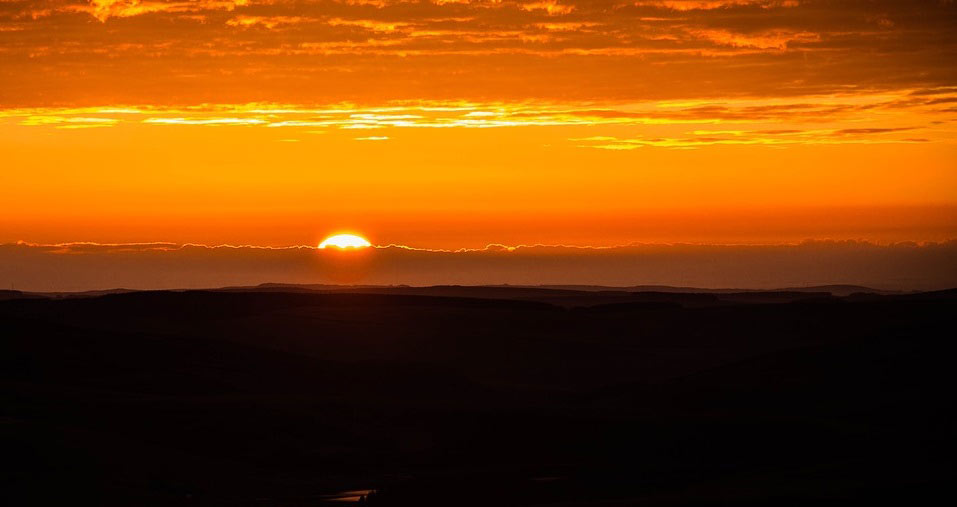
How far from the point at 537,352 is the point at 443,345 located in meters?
5.85

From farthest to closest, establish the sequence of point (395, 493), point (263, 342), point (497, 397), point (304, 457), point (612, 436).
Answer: point (263, 342)
point (497, 397)
point (612, 436)
point (304, 457)
point (395, 493)

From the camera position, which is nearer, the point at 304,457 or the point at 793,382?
the point at 304,457

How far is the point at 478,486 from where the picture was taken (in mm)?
33250

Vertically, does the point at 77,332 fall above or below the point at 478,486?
above

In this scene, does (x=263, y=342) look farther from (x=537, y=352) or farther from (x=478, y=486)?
(x=478, y=486)

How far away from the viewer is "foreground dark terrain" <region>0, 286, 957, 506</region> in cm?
3177

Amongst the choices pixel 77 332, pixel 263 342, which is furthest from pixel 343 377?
pixel 263 342

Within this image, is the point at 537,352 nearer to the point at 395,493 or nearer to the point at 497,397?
the point at 497,397

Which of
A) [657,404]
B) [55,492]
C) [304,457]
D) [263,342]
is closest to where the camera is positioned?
[55,492]

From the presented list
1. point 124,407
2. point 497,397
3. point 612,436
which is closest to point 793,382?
point 497,397

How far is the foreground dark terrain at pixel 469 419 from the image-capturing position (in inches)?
1251

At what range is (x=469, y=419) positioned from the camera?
44312 millimetres

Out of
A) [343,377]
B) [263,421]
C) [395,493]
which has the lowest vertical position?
[395,493]

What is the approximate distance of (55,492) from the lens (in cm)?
2991
